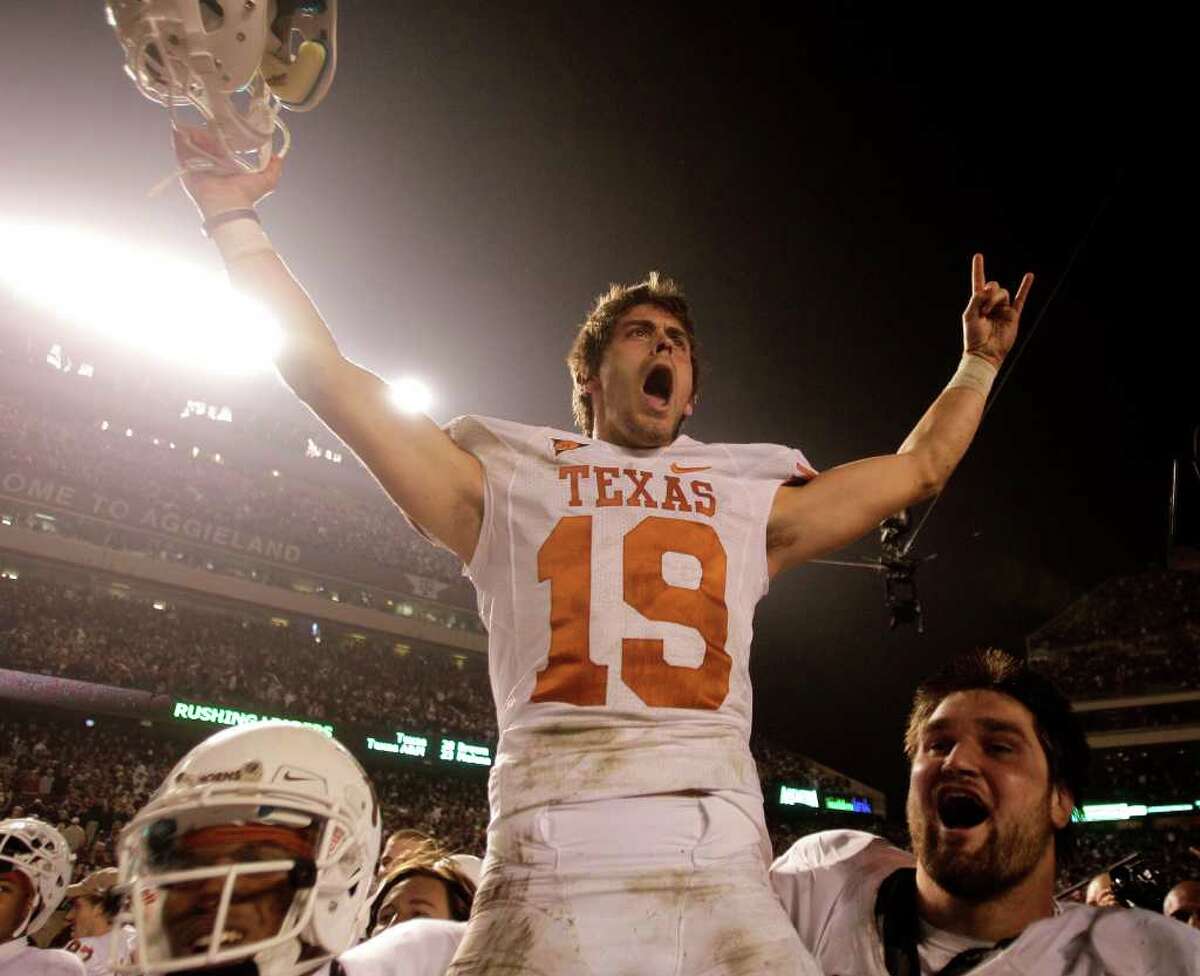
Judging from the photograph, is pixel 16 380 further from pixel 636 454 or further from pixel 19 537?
pixel 636 454

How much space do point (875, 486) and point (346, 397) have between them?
4.40 ft

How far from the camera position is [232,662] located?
2917 centimetres

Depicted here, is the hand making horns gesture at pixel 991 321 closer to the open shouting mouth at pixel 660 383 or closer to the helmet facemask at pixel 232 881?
the open shouting mouth at pixel 660 383

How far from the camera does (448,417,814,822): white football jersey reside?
1.87 m

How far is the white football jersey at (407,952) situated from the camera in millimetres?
A: 2055

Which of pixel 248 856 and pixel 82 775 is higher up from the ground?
pixel 82 775

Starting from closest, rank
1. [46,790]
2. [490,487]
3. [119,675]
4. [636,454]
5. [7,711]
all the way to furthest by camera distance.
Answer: [490,487] → [636,454] → [46,790] → [7,711] → [119,675]

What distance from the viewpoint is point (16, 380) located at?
1417 inches

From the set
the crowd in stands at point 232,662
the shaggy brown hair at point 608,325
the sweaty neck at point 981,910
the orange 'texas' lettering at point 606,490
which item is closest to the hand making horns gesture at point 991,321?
the shaggy brown hair at point 608,325

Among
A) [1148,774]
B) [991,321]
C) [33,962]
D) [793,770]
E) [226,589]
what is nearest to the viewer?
[991,321]

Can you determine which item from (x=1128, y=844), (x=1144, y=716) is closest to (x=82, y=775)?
(x=1128, y=844)

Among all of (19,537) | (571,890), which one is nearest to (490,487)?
(571,890)

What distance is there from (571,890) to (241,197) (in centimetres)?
176

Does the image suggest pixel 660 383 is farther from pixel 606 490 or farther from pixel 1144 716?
pixel 1144 716
